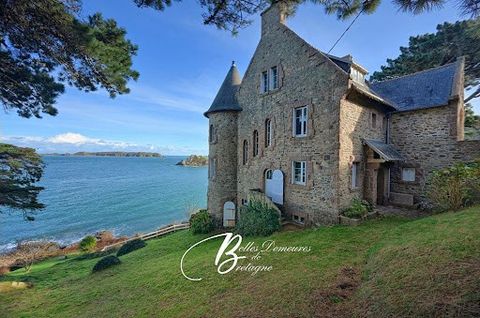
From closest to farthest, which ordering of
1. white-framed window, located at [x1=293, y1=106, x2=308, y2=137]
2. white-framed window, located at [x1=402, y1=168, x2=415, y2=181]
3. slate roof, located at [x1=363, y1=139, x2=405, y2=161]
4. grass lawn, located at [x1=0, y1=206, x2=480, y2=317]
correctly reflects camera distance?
1. grass lawn, located at [x1=0, y1=206, x2=480, y2=317]
2. slate roof, located at [x1=363, y1=139, x2=405, y2=161]
3. white-framed window, located at [x1=293, y1=106, x2=308, y2=137]
4. white-framed window, located at [x1=402, y1=168, x2=415, y2=181]

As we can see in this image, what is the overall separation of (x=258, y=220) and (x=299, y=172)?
3.73 metres

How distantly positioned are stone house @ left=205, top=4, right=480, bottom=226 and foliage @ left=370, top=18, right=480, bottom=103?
1037cm

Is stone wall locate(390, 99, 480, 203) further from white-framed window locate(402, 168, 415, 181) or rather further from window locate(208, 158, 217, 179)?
window locate(208, 158, 217, 179)

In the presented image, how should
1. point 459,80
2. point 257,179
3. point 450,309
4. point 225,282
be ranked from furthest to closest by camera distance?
point 257,179
point 459,80
point 225,282
point 450,309

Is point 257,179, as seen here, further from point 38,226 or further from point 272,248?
point 38,226

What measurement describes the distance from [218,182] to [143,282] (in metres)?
9.44

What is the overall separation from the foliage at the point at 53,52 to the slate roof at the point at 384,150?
1234 centimetres

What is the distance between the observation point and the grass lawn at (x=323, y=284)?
436cm

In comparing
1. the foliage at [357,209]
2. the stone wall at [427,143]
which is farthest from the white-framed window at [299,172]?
the stone wall at [427,143]

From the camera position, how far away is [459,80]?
13258mm

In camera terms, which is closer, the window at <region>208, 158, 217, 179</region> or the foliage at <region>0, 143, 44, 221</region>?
the foliage at <region>0, 143, 44, 221</region>

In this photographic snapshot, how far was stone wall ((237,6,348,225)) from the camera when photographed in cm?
1152

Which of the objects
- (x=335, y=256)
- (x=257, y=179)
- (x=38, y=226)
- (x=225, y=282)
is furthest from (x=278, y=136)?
(x=38, y=226)

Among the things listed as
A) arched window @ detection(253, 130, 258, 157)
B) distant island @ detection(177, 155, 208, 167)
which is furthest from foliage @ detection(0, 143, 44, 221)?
distant island @ detection(177, 155, 208, 167)
